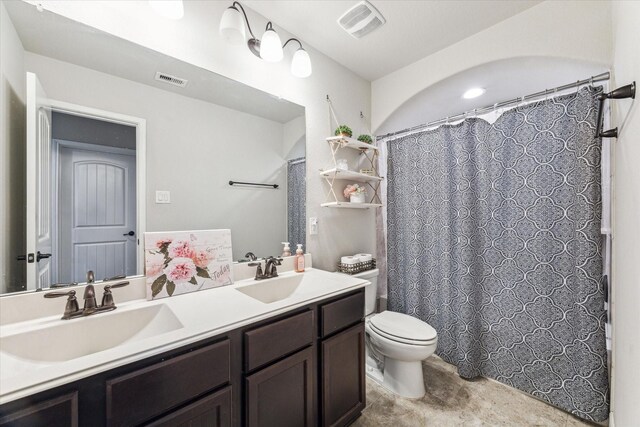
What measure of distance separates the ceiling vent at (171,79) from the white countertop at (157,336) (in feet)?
3.57

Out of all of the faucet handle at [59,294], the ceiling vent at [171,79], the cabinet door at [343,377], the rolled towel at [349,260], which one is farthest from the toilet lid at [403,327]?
the ceiling vent at [171,79]

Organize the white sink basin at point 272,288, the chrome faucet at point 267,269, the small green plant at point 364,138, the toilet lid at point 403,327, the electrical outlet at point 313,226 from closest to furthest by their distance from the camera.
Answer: the white sink basin at point 272,288 → the chrome faucet at point 267,269 → the toilet lid at point 403,327 → the electrical outlet at point 313,226 → the small green plant at point 364,138

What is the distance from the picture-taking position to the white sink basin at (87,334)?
0.84 metres

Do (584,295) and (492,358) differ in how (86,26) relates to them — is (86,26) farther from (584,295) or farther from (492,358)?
(492,358)

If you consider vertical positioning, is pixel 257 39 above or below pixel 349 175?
above

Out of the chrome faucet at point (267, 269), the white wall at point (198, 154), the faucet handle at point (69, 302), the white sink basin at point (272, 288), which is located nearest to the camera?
the faucet handle at point (69, 302)

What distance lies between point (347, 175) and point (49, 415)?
1.88 meters

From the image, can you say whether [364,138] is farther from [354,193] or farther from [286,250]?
[286,250]

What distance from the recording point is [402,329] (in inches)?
67.4

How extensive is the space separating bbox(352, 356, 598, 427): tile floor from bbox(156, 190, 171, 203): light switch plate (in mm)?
1642

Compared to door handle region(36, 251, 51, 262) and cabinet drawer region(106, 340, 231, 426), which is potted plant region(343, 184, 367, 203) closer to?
cabinet drawer region(106, 340, 231, 426)

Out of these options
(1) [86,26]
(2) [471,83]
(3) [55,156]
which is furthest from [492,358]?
(1) [86,26]

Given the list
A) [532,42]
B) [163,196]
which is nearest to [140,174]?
[163,196]

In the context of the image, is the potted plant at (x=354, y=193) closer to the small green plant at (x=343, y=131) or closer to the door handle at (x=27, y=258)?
the small green plant at (x=343, y=131)
